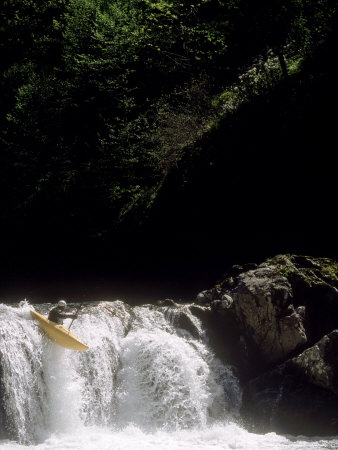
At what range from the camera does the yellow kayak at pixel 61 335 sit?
32.6ft

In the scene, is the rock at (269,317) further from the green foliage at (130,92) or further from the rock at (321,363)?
the green foliage at (130,92)

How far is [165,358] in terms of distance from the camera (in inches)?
426

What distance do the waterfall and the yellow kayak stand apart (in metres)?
0.15

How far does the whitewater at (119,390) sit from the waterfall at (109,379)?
0.06ft

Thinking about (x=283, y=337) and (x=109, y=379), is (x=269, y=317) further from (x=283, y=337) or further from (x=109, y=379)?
(x=109, y=379)

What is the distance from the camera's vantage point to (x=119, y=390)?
10508 millimetres

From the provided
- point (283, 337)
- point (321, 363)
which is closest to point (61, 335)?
point (283, 337)

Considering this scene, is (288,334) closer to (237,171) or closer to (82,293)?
(237,171)

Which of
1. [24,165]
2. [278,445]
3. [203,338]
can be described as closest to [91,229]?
[24,165]

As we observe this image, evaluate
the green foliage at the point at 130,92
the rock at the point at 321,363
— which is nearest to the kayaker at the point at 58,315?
the rock at the point at 321,363

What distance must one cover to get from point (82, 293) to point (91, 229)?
101 inches

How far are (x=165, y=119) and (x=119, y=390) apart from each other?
11074 millimetres

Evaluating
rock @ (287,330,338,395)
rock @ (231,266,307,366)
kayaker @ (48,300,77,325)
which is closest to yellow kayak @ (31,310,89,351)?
kayaker @ (48,300,77,325)

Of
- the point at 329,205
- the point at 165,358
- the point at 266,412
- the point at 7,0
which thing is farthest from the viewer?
the point at 7,0
